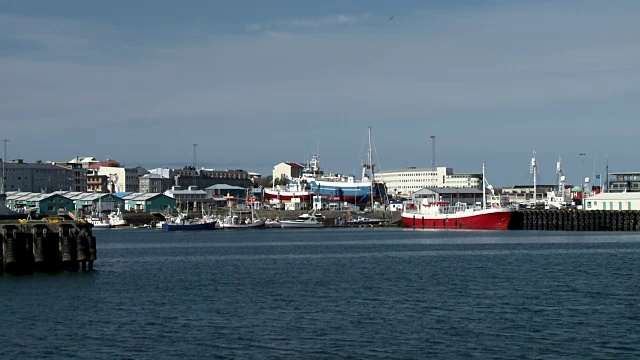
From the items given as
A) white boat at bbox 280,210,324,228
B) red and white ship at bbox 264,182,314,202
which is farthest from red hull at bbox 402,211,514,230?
red and white ship at bbox 264,182,314,202

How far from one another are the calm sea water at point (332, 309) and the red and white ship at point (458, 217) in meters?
59.3

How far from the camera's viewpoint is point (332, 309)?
3866 centimetres

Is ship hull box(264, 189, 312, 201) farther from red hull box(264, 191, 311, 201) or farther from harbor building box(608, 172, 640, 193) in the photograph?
harbor building box(608, 172, 640, 193)

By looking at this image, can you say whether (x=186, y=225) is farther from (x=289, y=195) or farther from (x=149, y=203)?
(x=289, y=195)

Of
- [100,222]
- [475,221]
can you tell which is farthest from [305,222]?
[475,221]

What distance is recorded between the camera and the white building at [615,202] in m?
122

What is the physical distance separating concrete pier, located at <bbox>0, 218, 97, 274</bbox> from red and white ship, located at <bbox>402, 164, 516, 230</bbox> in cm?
7823

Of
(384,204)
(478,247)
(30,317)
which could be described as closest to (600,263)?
(478,247)

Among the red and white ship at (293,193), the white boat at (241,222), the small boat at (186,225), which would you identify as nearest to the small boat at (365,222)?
the white boat at (241,222)

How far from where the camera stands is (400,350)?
29641 mm

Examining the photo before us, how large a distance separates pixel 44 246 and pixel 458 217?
275 feet

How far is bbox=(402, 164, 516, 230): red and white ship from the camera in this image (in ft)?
410

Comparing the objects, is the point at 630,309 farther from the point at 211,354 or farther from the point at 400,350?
the point at 211,354

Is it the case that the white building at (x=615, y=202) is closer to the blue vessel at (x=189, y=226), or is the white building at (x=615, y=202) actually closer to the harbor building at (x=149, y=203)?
the blue vessel at (x=189, y=226)
